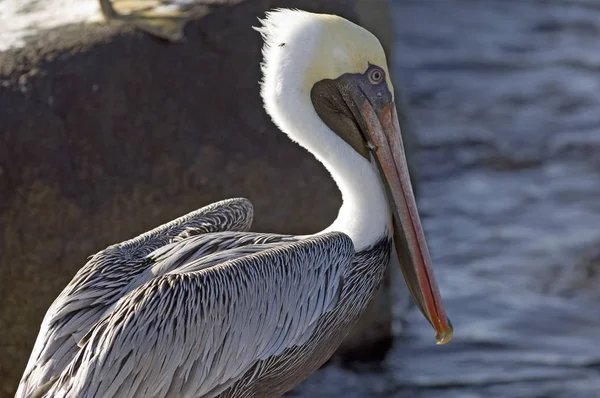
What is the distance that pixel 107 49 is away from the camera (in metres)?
6.05

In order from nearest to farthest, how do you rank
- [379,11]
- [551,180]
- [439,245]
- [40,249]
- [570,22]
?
[40,249]
[379,11]
[439,245]
[551,180]
[570,22]

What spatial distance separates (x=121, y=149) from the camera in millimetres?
6047

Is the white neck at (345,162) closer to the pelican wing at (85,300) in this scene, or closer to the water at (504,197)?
the pelican wing at (85,300)

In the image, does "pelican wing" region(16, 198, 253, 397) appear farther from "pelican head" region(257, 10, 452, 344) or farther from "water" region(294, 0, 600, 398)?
"water" region(294, 0, 600, 398)

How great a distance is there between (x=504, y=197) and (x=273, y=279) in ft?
15.6

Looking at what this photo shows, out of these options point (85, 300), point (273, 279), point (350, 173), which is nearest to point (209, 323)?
point (273, 279)

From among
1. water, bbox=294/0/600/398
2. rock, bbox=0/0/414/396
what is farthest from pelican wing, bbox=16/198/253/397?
water, bbox=294/0/600/398

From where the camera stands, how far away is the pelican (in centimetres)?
424

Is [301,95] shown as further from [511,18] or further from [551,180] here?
[511,18]

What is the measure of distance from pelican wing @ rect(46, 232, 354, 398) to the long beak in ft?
0.81

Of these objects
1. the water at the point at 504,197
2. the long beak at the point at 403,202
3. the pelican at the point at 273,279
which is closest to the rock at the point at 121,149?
the pelican at the point at 273,279

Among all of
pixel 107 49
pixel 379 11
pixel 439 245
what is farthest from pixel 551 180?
pixel 107 49

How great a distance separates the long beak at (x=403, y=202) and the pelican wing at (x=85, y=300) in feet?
2.86

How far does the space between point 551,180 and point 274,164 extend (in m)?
3.55
